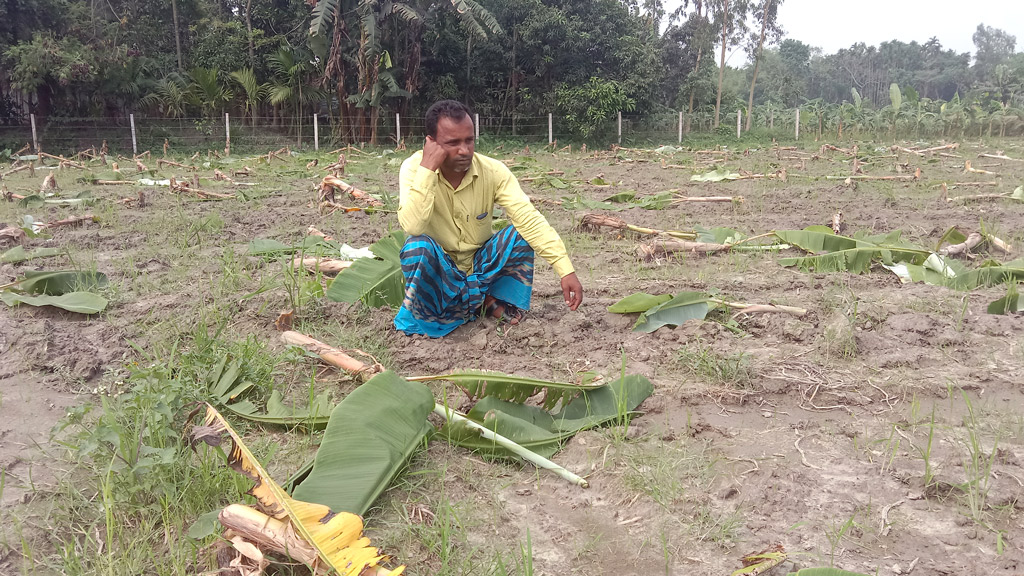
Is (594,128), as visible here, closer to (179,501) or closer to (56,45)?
(56,45)

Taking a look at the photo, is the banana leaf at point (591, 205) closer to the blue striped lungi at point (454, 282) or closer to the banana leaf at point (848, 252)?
the banana leaf at point (848, 252)

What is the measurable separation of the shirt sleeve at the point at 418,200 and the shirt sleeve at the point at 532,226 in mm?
312

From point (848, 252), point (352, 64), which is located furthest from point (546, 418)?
point (352, 64)

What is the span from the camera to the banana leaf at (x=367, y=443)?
5.13ft

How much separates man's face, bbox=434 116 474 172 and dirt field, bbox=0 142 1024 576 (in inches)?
29.6

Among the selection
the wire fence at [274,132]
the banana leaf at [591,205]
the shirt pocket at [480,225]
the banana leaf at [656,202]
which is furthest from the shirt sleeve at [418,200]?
the wire fence at [274,132]

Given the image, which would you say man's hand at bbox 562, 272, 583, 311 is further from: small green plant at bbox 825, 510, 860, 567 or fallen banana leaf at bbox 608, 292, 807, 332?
small green plant at bbox 825, 510, 860, 567

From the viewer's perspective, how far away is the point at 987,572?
4.49ft

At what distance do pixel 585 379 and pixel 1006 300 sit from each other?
2.01 m

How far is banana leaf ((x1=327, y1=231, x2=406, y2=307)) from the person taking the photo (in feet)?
9.91

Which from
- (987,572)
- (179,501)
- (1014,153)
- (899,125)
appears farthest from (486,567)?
(899,125)

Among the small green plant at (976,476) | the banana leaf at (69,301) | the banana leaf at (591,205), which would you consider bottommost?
the small green plant at (976,476)

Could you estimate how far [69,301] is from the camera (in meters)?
2.93

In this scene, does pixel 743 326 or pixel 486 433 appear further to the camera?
pixel 743 326
